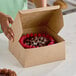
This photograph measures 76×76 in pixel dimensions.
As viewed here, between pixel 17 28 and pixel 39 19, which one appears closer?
pixel 17 28

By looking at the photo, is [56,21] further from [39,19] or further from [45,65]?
[45,65]

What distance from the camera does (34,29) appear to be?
1.08 meters

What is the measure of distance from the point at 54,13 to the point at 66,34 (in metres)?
0.24

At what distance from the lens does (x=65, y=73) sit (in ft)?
2.95

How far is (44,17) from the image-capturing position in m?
1.01

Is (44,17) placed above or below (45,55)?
above

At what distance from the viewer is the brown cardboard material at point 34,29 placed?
0.90 m

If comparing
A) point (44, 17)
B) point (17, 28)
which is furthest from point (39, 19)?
point (17, 28)

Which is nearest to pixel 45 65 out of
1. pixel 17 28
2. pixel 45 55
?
pixel 45 55

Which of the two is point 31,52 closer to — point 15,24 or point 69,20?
point 15,24

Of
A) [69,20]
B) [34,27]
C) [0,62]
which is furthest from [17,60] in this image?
[69,20]

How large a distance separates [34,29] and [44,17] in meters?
0.09

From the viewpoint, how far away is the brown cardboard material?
896 millimetres

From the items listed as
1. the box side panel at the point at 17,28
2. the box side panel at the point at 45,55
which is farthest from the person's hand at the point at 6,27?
the box side panel at the point at 45,55
